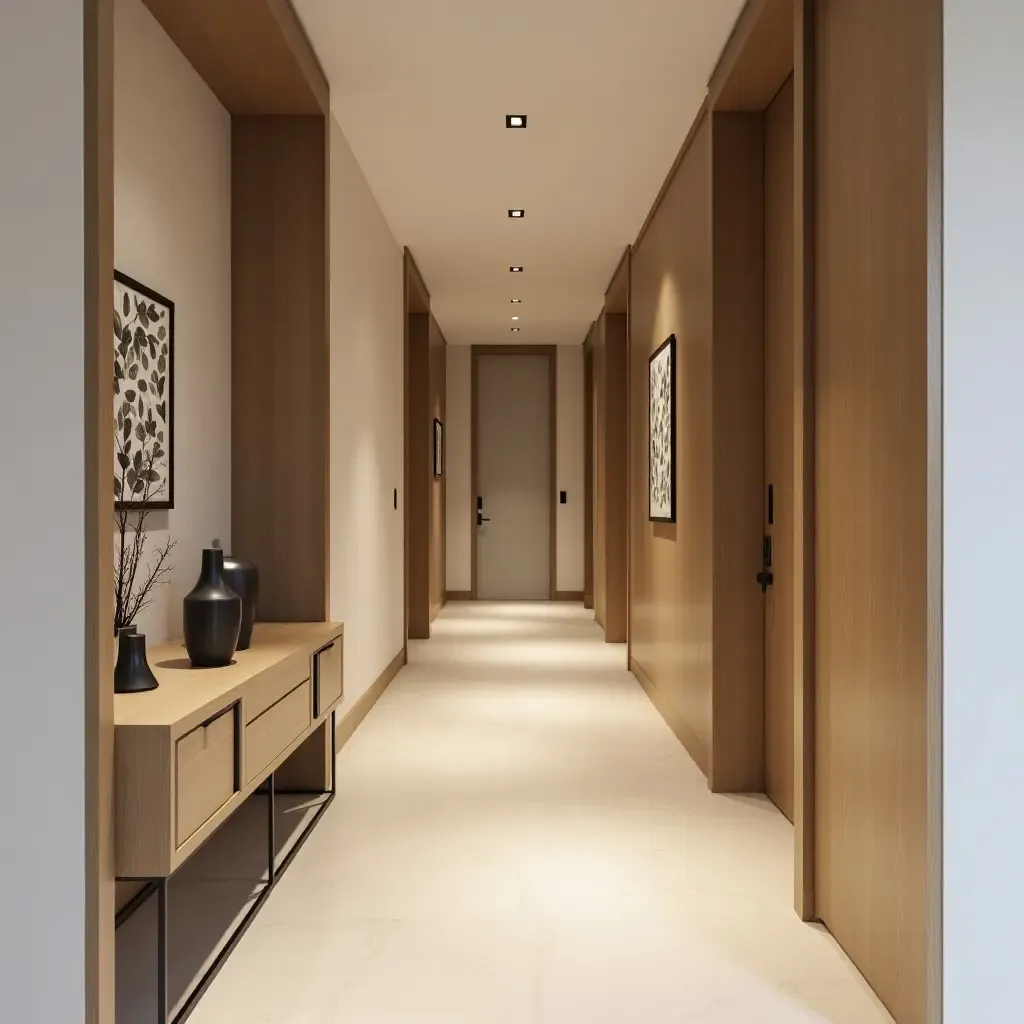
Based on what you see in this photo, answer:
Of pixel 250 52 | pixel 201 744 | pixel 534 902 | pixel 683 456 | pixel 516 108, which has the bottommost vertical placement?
pixel 534 902

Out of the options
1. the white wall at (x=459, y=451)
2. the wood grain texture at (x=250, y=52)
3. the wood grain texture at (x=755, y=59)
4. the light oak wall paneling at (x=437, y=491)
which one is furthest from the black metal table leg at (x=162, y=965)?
the white wall at (x=459, y=451)

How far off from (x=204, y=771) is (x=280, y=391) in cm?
215

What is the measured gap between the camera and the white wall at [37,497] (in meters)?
2.01

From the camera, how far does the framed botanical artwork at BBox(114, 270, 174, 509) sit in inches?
118

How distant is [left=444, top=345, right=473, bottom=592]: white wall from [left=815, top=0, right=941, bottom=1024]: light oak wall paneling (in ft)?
31.0

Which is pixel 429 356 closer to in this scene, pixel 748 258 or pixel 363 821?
pixel 748 258

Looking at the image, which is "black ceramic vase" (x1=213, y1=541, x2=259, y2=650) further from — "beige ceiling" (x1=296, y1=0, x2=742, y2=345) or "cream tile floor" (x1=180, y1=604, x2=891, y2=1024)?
"beige ceiling" (x1=296, y1=0, x2=742, y2=345)

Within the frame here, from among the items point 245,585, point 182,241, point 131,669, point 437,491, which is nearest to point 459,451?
point 437,491

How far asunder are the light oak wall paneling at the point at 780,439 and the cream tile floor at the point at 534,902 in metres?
0.31

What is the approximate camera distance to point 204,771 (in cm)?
240

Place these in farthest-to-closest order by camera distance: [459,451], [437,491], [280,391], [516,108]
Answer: [459,451] < [437,491] < [516,108] < [280,391]

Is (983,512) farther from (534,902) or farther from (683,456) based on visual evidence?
(683,456)

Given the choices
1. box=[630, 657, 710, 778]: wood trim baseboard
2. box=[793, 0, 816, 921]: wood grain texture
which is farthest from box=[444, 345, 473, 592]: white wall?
box=[793, 0, 816, 921]: wood grain texture

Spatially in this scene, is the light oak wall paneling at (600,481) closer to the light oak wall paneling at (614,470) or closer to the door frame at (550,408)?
the light oak wall paneling at (614,470)
